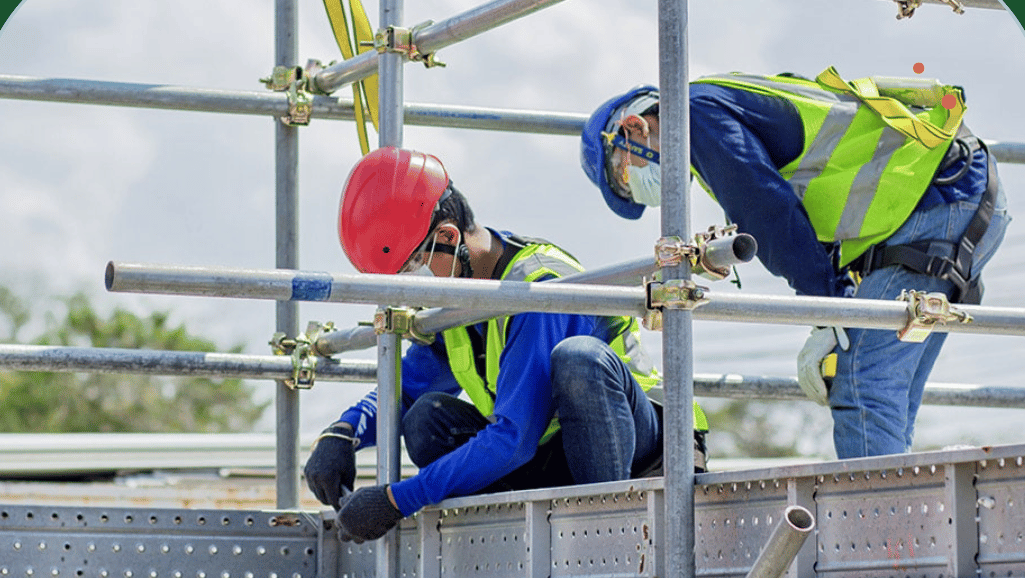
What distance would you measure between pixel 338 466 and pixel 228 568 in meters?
0.45

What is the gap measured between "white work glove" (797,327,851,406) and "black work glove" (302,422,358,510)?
1.42m

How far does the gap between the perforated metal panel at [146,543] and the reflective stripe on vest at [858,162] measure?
187cm

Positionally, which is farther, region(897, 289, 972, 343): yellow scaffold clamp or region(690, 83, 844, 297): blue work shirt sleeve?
region(690, 83, 844, 297): blue work shirt sleeve

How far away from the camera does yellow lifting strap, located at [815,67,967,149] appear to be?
4.72 metres

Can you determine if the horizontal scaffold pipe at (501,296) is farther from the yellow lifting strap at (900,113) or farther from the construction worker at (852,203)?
the yellow lifting strap at (900,113)

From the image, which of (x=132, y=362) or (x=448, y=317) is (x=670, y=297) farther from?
(x=132, y=362)

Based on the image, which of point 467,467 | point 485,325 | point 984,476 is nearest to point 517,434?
point 467,467

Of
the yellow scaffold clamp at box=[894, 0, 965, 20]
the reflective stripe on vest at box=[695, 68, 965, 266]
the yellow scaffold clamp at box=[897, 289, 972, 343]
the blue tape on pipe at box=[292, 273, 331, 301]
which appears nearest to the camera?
the blue tape on pipe at box=[292, 273, 331, 301]

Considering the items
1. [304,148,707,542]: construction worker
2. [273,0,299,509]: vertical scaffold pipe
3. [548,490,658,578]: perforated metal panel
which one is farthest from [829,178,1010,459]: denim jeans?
[273,0,299,509]: vertical scaffold pipe

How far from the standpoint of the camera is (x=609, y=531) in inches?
151

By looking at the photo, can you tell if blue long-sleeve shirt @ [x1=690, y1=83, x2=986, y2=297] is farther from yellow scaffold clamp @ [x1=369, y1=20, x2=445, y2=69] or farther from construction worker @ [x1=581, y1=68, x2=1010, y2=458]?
yellow scaffold clamp @ [x1=369, y1=20, x2=445, y2=69]

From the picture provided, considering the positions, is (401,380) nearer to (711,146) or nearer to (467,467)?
(467,467)

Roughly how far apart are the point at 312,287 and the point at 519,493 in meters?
0.95

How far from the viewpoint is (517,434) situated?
4.47 meters
